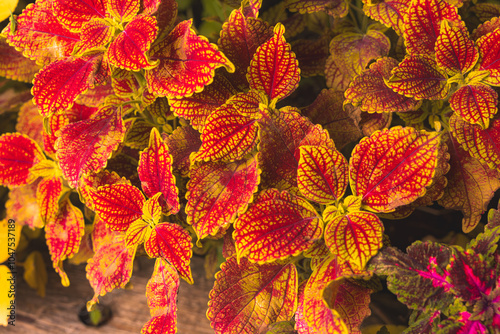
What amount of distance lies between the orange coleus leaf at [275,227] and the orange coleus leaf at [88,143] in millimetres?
229

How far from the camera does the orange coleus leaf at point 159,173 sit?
0.61 m

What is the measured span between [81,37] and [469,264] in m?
0.57

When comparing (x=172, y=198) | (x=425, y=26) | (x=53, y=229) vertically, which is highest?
(x=425, y=26)

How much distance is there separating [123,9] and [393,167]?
0.42 metres

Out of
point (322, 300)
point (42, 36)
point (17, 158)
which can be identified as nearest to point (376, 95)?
point (322, 300)

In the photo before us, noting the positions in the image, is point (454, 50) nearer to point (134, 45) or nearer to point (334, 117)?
point (334, 117)

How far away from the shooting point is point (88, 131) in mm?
676

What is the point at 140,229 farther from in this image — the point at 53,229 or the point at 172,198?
the point at 53,229

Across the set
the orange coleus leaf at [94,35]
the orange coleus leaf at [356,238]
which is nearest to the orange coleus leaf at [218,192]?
the orange coleus leaf at [356,238]

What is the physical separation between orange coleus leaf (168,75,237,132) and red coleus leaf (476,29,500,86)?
0.34m

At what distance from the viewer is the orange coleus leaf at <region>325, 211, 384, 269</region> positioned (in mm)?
523

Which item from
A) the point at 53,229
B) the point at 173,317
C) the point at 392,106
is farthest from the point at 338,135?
the point at 53,229

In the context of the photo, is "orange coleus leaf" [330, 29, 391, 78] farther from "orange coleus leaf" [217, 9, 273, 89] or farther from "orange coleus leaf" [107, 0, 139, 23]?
"orange coleus leaf" [107, 0, 139, 23]

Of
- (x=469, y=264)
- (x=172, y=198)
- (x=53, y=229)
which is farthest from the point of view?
(x=53, y=229)
